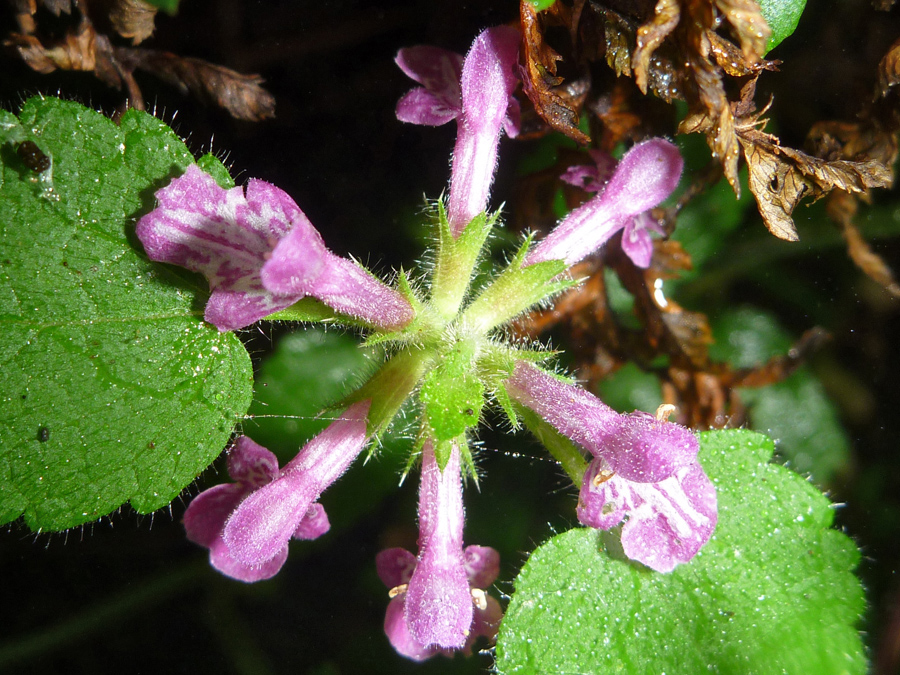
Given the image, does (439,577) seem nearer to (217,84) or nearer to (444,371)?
(444,371)

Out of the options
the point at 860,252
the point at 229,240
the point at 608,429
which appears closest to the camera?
the point at 229,240

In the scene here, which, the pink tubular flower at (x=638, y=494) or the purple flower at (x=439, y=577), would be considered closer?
the pink tubular flower at (x=638, y=494)

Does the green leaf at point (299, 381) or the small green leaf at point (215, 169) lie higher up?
the small green leaf at point (215, 169)

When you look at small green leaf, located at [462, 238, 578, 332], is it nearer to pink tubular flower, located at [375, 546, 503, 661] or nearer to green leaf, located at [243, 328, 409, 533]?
pink tubular flower, located at [375, 546, 503, 661]

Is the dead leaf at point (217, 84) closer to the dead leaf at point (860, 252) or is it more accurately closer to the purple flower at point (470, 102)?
the purple flower at point (470, 102)

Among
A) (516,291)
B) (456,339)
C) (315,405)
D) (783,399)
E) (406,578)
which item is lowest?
(315,405)

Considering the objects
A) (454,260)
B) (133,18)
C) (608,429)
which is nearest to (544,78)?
(454,260)

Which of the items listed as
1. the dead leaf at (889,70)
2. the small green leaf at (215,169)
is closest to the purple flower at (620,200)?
the dead leaf at (889,70)
